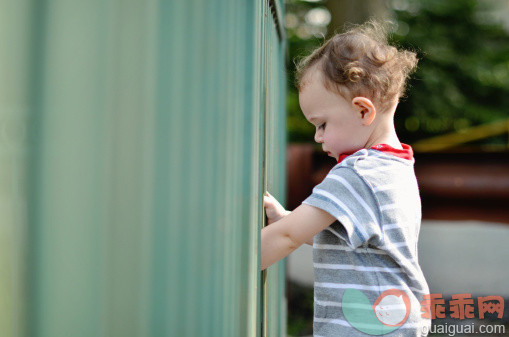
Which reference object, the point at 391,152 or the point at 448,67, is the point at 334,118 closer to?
the point at 391,152

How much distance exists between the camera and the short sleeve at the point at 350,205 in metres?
1.52

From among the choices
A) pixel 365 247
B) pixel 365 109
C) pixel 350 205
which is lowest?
pixel 365 247

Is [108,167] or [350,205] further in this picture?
[350,205]

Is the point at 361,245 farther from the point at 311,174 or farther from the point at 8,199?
the point at 311,174

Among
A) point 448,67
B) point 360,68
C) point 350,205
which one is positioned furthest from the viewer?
point 448,67

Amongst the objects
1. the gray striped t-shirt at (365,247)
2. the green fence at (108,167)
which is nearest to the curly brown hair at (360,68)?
the gray striped t-shirt at (365,247)

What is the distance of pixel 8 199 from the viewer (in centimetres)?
81

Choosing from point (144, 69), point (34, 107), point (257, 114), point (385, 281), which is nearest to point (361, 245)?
point (385, 281)

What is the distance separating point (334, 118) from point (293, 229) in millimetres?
364

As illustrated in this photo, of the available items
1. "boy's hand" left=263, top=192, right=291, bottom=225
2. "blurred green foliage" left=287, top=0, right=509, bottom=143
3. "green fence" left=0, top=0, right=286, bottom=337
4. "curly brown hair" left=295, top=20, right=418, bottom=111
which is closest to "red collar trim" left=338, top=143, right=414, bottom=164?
"curly brown hair" left=295, top=20, right=418, bottom=111

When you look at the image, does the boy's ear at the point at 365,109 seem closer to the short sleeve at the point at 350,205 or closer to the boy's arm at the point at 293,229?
the short sleeve at the point at 350,205

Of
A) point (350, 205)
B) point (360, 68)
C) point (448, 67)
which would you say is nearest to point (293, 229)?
point (350, 205)

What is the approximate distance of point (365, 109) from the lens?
1.71 m

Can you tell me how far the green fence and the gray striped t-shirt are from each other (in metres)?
0.50
